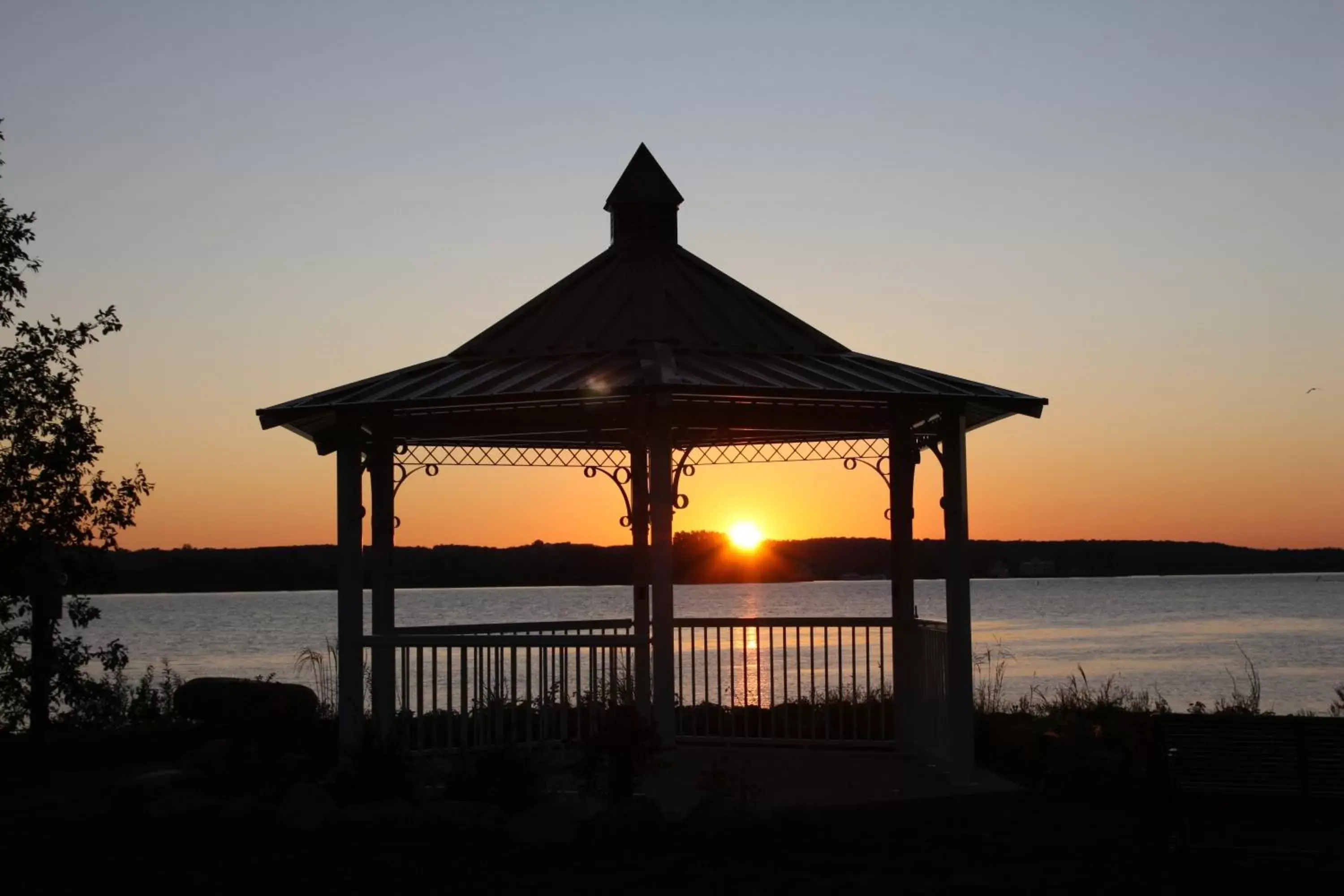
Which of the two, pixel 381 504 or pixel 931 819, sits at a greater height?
pixel 381 504

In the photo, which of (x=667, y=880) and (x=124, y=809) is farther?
(x=124, y=809)

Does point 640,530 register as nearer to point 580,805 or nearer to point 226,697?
point 580,805

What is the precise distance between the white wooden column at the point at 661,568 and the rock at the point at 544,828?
214 cm

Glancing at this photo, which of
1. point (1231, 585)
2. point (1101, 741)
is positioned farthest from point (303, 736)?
point (1231, 585)

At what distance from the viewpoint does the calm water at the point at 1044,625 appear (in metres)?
48.5

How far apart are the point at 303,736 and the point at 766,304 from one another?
6065 mm

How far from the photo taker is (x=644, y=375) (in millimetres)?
12484

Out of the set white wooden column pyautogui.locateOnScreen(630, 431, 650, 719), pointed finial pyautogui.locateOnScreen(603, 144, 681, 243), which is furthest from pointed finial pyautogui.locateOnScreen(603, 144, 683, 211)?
white wooden column pyautogui.locateOnScreen(630, 431, 650, 719)

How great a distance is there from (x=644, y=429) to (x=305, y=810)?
13.6ft

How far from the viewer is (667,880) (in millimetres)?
9148

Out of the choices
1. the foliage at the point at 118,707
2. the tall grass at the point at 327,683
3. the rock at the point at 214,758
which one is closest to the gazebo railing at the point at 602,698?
the tall grass at the point at 327,683

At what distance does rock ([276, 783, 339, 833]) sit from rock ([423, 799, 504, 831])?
2.39ft

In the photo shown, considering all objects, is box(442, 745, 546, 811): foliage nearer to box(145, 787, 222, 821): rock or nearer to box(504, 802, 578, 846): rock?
box(504, 802, 578, 846): rock

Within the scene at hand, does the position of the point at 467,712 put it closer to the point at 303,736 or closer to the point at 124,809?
the point at 303,736
